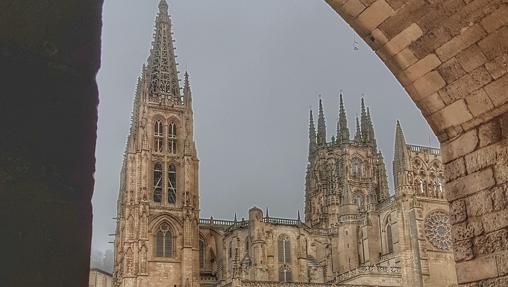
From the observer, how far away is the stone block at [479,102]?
20.1 feet

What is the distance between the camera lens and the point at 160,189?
4641 centimetres

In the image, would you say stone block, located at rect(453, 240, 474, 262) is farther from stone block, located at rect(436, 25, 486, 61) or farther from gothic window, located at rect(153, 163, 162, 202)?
gothic window, located at rect(153, 163, 162, 202)

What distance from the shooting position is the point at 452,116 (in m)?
6.48

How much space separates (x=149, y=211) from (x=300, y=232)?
13.0m

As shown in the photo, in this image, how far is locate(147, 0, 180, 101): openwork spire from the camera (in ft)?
165

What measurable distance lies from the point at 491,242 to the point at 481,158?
87cm

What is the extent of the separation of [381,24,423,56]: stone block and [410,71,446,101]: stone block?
408 mm

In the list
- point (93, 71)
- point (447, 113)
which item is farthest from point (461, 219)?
point (93, 71)

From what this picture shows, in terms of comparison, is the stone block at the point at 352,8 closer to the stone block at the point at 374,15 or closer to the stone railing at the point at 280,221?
the stone block at the point at 374,15

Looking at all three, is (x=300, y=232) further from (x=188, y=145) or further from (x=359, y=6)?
(x=359, y=6)

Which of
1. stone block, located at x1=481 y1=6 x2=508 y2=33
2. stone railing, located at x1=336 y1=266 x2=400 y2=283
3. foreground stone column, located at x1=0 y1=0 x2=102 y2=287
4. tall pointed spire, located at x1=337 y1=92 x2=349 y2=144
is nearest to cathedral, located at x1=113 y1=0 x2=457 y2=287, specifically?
stone railing, located at x1=336 y1=266 x2=400 y2=283

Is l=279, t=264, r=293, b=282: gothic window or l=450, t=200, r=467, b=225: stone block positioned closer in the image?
l=450, t=200, r=467, b=225: stone block

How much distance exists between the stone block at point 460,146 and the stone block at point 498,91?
0.41 meters

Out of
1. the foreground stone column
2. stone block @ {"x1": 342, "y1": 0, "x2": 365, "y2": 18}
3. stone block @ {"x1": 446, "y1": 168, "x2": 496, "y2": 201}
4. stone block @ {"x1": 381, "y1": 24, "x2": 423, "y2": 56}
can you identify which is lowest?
the foreground stone column
